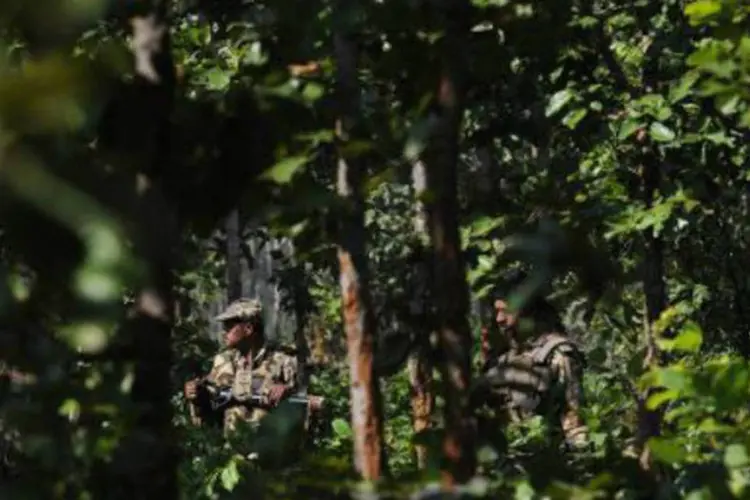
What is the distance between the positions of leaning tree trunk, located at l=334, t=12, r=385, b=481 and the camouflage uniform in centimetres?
560

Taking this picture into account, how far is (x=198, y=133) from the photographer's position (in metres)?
2.20

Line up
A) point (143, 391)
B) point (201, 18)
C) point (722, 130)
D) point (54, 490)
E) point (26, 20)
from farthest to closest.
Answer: point (722, 130) < point (201, 18) < point (143, 391) < point (54, 490) < point (26, 20)

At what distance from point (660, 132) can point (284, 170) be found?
3.89 metres

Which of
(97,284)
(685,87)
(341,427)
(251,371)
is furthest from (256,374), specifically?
(97,284)

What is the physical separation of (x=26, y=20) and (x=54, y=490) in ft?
3.52

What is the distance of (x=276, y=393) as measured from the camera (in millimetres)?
8086

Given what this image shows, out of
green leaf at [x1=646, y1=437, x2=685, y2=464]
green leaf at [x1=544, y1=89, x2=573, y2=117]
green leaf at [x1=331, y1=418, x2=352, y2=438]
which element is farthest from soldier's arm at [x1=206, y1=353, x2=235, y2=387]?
green leaf at [x1=646, y1=437, x2=685, y2=464]

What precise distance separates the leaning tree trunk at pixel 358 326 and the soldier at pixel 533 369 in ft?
0.63

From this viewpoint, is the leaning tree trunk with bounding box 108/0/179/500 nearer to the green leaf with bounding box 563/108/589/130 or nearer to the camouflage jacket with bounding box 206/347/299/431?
the green leaf with bounding box 563/108/589/130

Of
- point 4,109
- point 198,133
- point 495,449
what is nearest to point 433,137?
point 198,133

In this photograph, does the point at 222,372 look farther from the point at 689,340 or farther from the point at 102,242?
the point at 102,242

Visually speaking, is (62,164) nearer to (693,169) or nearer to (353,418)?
(353,418)

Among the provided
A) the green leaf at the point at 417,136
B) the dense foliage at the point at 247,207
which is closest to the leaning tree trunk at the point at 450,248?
the dense foliage at the point at 247,207

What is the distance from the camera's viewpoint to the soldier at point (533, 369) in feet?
8.17
